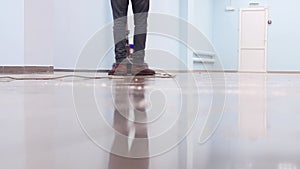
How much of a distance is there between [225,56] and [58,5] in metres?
7.84

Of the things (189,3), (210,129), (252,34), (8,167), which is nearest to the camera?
(8,167)

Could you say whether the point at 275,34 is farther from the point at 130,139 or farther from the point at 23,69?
the point at 130,139

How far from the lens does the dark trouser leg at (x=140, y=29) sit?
282 centimetres

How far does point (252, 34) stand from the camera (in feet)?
40.6

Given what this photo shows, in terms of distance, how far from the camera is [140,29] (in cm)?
283

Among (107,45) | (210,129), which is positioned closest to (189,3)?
(107,45)

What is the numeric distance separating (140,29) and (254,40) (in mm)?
10087

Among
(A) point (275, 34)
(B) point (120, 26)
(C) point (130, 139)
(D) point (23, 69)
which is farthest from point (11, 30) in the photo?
(A) point (275, 34)

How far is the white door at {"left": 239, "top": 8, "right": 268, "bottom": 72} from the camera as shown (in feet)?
40.4

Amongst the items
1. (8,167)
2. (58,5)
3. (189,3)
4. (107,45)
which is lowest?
(8,167)

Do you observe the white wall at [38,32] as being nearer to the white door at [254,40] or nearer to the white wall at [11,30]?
the white wall at [11,30]

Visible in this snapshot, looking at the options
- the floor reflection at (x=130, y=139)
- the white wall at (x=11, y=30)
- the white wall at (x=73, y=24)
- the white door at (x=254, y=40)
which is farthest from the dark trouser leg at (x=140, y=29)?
the white door at (x=254, y=40)

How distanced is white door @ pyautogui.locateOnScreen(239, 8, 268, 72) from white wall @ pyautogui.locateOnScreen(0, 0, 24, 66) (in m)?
8.97

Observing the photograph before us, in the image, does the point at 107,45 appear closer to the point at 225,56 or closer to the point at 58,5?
the point at 58,5
